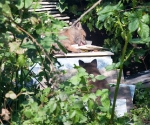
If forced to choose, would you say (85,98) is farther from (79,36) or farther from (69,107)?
(79,36)

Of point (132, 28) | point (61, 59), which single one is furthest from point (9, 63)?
point (61, 59)

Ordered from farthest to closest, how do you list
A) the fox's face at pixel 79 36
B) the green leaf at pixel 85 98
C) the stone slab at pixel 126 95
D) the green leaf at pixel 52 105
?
the fox's face at pixel 79 36 → the stone slab at pixel 126 95 → the green leaf at pixel 85 98 → the green leaf at pixel 52 105

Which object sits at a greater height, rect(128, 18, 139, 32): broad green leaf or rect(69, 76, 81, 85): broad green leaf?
rect(128, 18, 139, 32): broad green leaf

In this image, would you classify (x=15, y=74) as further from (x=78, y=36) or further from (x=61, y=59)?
(x=78, y=36)

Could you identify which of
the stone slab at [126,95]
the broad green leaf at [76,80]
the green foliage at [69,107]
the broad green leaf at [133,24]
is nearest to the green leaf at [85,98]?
the green foliage at [69,107]

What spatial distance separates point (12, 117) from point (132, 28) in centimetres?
116

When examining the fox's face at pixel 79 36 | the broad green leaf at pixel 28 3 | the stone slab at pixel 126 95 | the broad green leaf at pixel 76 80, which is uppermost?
the broad green leaf at pixel 28 3

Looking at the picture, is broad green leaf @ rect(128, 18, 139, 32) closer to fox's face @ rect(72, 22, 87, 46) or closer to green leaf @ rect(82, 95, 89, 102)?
green leaf @ rect(82, 95, 89, 102)

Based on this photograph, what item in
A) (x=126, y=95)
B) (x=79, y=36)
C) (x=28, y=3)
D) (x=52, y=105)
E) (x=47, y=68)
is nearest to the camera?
Answer: (x=28, y=3)

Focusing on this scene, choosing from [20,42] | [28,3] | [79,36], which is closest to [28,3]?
[28,3]

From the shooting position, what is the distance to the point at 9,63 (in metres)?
3.28

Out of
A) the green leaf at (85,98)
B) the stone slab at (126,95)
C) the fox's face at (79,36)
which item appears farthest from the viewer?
the fox's face at (79,36)

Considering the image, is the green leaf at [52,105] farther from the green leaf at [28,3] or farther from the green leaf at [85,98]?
the green leaf at [28,3]

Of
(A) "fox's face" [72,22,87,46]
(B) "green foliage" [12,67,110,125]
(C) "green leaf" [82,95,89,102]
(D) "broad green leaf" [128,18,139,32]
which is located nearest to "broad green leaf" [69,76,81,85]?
(B) "green foliage" [12,67,110,125]
